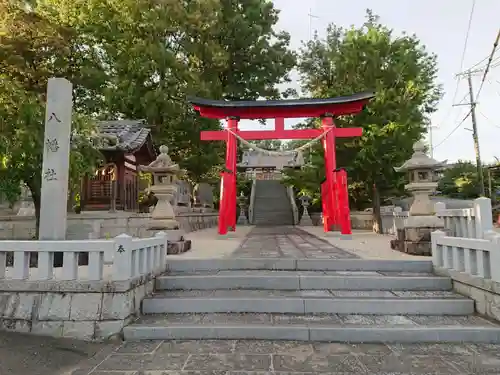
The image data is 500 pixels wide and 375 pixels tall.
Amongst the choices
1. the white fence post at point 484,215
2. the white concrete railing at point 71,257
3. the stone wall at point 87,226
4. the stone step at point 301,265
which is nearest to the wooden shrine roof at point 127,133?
the stone wall at point 87,226

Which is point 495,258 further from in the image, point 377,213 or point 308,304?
point 377,213

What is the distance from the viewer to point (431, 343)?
11.6 ft

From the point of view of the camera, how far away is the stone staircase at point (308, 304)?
362 centimetres

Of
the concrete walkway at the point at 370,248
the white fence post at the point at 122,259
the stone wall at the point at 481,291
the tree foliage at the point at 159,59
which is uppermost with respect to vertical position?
the tree foliage at the point at 159,59

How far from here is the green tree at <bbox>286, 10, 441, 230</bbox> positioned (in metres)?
11.2

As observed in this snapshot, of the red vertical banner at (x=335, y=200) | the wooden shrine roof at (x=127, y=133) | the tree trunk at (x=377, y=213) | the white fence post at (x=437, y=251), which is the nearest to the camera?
the white fence post at (x=437, y=251)

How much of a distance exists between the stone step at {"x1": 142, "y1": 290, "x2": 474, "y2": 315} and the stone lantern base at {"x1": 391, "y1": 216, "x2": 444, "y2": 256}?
2126 mm

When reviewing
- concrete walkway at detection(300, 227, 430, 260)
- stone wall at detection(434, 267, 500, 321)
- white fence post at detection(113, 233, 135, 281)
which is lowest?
stone wall at detection(434, 267, 500, 321)

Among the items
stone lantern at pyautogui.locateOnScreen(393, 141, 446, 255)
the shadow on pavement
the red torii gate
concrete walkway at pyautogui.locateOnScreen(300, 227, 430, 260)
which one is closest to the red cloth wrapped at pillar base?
the red torii gate

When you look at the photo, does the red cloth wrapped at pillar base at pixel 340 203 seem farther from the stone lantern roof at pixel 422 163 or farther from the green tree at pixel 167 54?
the green tree at pixel 167 54

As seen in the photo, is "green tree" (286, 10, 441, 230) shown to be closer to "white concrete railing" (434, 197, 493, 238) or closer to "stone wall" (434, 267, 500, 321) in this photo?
"white concrete railing" (434, 197, 493, 238)

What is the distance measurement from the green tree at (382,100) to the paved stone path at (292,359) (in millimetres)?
8534

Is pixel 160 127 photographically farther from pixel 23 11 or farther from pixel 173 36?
pixel 23 11

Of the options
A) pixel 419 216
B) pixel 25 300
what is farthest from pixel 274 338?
pixel 419 216
